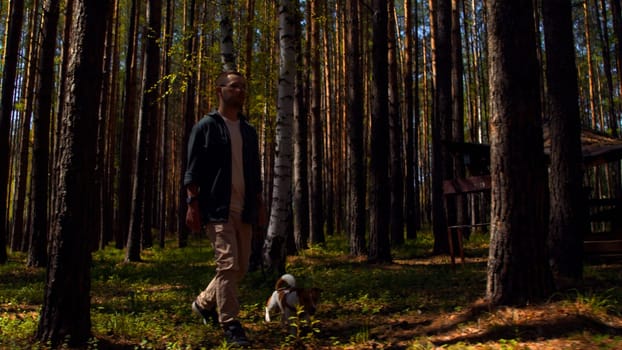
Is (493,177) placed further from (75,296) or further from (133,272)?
(133,272)

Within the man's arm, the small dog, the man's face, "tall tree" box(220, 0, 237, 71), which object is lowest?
the small dog

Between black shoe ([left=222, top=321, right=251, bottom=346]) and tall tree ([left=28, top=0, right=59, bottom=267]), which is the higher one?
tall tree ([left=28, top=0, right=59, bottom=267])

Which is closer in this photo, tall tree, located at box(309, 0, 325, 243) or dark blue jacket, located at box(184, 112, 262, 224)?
dark blue jacket, located at box(184, 112, 262, 224)

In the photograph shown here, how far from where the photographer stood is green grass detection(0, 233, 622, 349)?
4160mm

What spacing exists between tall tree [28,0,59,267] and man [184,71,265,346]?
26.7ft

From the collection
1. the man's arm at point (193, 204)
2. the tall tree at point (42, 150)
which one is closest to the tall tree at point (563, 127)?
the man's arm at point (193, 204)

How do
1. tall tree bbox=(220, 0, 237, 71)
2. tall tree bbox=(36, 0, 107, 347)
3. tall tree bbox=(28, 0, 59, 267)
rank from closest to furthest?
tall tree bbox=(36, 0, 107, 347) < tall tree bbox=(220, 0, 237, 71) < tall tree bbox=(28, 0, 59, 267)

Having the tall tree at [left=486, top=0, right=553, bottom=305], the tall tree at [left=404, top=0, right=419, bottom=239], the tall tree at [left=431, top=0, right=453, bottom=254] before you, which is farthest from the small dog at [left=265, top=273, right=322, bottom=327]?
the tall tree at [left=404, top=0, right=419, bottom=239]

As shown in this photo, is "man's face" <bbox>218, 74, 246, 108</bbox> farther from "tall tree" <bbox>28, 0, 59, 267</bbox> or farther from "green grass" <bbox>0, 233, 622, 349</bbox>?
"tall tree" <bbox>28, 0, 59, 267</bbox>

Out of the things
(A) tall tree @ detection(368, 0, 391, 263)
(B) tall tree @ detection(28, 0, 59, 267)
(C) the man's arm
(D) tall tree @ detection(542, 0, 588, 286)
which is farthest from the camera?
(B) tall tree @ detection(28, 0, 59, 267)

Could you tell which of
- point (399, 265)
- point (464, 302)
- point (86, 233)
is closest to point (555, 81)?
point (464, 302)

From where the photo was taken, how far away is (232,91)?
4.42 meters

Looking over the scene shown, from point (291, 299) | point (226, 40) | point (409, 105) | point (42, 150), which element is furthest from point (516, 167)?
point (409, 105)

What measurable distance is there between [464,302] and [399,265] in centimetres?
410
